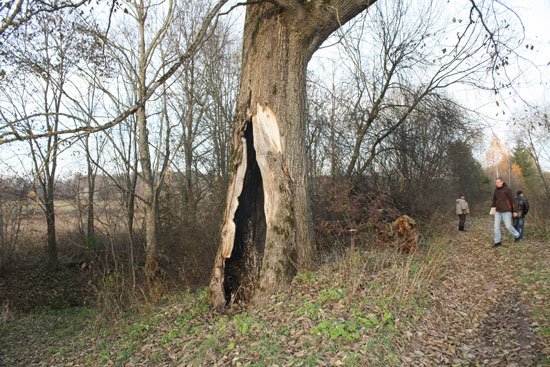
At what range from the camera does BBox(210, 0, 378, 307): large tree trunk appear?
518 centimetres

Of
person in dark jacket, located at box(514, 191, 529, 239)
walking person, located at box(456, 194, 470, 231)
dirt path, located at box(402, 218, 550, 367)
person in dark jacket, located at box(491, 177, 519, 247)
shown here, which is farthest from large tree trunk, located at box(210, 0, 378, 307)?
walking person, located at box(456, 194, 470, 231)

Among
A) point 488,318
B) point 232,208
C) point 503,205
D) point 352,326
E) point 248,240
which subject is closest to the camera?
point 352,326

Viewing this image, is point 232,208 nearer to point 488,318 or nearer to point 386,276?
point 386,276

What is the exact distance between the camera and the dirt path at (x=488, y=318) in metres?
3.58

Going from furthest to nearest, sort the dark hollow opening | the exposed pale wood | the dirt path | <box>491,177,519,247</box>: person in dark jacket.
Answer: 1. <box>491,177,519,247</box>: person in dark jacket
2. the dark hollow opening
3. the exposed pale wood
4. the dirt path

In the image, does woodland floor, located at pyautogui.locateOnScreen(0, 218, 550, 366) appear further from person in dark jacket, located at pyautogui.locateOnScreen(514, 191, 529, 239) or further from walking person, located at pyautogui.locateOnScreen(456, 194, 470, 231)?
walking person, located at pyautogui.locateOnScreen(456, 194, 470, 231)

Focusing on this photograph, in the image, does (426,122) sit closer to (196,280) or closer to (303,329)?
(196,280)

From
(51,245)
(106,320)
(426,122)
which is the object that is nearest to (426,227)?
(426,122)

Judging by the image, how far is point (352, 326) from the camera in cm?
397

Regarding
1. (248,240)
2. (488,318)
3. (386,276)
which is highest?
(248,240)

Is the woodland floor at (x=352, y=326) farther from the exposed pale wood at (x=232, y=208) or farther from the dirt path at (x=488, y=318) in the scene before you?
the exposed pale wood at (x=232, y=208)

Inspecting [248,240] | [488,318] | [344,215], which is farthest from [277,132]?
[344,215]

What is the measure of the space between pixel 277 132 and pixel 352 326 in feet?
9.48

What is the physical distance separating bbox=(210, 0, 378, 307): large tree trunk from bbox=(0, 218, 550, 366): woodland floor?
0.47m
